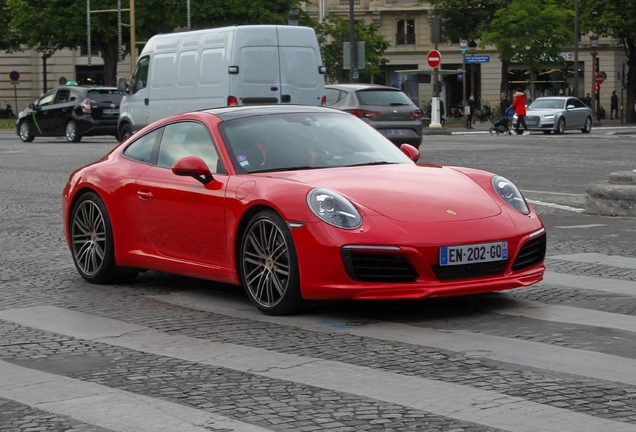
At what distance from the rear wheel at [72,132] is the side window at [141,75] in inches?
425

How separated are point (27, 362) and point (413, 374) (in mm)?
1883

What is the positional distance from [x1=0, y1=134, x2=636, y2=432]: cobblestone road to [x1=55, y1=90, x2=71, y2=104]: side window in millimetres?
26613

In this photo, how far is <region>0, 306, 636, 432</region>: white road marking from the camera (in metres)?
4.46

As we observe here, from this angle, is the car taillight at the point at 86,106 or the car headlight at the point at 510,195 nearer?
the car headlight at the point at 510,195

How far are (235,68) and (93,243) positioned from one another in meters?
12.7

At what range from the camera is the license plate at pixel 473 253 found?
6.68 m

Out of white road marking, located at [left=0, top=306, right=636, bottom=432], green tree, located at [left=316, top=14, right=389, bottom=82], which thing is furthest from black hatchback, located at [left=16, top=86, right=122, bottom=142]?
white road marking, located at [left=0, top=306, right=636, bottom=432]

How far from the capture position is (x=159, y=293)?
8031 mm

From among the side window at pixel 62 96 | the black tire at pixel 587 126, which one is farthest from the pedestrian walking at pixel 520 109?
the side window at pixel 62 96

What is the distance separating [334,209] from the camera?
676 centimetres

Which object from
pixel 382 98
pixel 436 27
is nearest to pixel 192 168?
pixel 382 98

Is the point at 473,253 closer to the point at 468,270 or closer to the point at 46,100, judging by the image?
the point at 468,270

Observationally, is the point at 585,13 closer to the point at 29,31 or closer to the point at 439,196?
the point at 29,31

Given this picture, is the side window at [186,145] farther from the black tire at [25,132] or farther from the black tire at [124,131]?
the black tire at [25,132]
